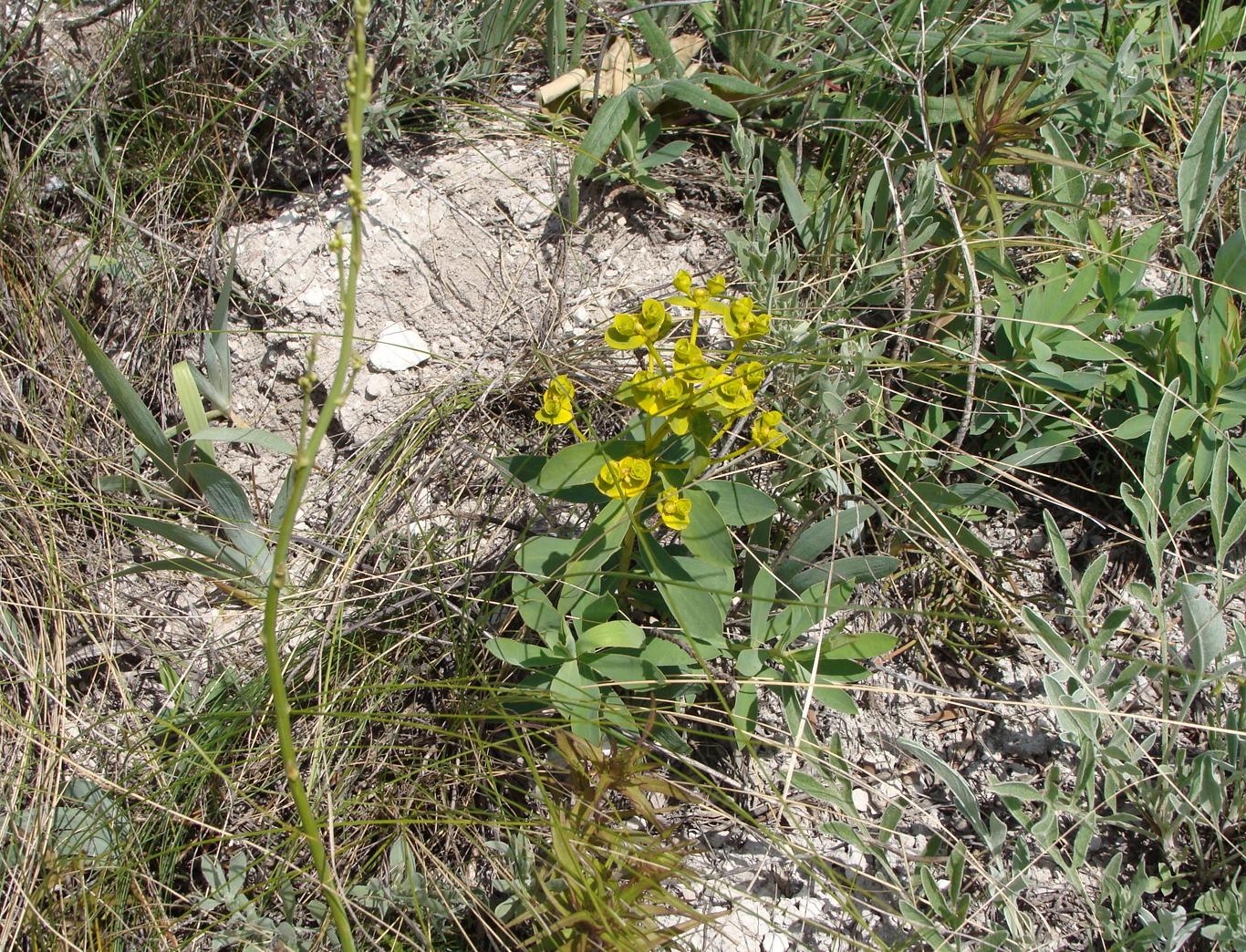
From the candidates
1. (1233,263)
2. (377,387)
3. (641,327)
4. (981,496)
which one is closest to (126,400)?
(377,387)

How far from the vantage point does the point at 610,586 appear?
5.93ft

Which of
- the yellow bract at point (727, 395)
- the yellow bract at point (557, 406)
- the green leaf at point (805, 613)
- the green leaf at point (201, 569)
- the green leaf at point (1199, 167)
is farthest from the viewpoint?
the green leaf at point (1199, 167)

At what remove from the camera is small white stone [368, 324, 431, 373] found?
227 centimetres

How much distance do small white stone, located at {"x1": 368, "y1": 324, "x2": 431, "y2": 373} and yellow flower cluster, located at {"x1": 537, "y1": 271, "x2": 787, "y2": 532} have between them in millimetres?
711

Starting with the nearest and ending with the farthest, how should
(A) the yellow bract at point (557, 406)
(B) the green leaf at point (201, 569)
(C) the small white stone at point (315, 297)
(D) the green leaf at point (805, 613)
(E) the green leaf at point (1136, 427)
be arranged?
(A) the yellow bract at point (557, 406) → (D) the green leaf at point (805, 613) → (B) the green leaf at point (201, 569) → (E) the green leaf at point (1136, 427) → (C) the small white stone at point (315, 297)

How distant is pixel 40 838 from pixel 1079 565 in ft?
6.81

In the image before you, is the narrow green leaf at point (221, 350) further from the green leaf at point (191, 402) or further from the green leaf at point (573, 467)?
the green leaf at point (573, 467)

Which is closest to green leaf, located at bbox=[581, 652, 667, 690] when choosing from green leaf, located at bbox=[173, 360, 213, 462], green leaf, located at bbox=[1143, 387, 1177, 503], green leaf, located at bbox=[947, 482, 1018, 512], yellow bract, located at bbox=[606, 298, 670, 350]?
yellow bract, located at bbox=[606, 298, 670, 350]

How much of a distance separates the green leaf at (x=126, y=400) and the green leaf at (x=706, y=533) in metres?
1.06

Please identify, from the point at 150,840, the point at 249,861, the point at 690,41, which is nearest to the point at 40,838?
the point at 150,840

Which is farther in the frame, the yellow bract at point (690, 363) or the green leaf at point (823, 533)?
the green leaf at point (823, 533)

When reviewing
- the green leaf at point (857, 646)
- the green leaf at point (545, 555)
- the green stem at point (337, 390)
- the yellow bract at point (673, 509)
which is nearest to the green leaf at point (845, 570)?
the green leaf at point (857, 646)

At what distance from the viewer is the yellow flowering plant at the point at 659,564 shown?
5.16 feet

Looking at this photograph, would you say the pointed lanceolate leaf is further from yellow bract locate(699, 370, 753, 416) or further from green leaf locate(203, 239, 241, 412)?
green leaf locate(203, 239, 241, 412)
